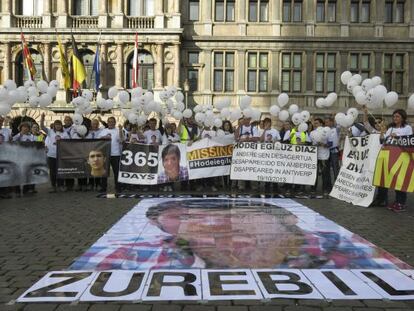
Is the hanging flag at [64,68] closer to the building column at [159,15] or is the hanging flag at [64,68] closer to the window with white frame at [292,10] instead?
the building column at [159,15]

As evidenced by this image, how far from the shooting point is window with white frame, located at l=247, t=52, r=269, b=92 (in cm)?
3195

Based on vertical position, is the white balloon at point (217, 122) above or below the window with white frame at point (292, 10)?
below

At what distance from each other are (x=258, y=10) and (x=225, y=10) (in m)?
2.19

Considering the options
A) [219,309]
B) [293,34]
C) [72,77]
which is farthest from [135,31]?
[219,309]

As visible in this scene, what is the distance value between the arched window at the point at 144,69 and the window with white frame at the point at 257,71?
640 centimetres

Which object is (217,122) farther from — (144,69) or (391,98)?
(144,69)

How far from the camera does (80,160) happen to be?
41.8 feet

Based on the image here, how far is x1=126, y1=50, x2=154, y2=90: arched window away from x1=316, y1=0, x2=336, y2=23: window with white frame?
11.5 m

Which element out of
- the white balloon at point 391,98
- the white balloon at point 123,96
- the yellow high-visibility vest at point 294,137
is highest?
the white balloon at point 123,96

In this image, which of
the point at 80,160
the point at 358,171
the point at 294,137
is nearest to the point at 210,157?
the point at 294,137

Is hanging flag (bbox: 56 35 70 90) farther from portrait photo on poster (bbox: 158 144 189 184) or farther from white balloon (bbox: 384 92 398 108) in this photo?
white balloon (bbox: 384 92 398 108)

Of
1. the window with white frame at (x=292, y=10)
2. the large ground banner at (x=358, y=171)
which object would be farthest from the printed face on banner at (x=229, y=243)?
the window with white frame at (x=292, y=10)

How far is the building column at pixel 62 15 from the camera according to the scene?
100 ft

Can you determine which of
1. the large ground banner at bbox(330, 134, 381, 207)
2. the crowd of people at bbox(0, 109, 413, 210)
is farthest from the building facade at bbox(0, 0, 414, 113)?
the large ground banner at bbox(330, 134, 381, 207)
